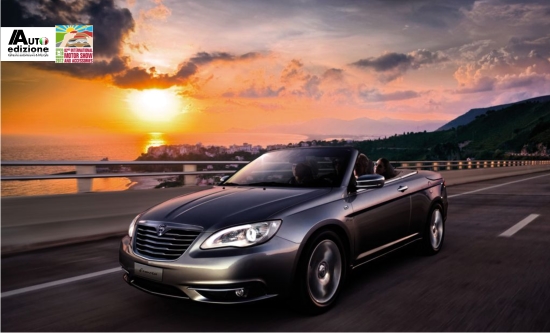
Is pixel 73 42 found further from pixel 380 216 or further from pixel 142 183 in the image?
pixel 380 216

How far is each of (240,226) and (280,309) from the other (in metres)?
0.92

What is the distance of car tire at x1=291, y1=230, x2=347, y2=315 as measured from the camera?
4.22 metres

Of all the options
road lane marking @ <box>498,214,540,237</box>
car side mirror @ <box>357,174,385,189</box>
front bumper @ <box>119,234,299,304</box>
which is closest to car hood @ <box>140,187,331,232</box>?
front bumper @ <box>119,234,299,304</box>

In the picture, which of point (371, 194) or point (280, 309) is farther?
point (371, 194)

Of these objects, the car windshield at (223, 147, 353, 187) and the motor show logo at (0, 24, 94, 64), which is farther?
the motor show logo at (0, 24, 94, 64)

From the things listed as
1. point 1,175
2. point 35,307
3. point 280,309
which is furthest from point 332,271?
point 1,175

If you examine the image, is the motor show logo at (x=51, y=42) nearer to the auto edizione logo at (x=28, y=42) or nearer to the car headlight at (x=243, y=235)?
the auto edizione logo at (x=28, y=42)

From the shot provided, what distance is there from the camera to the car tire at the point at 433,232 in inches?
262

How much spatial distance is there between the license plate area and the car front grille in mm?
94

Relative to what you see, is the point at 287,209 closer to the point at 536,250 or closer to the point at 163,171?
the point at 536,250

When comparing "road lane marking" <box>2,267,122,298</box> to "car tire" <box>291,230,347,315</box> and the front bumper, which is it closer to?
the front bumper

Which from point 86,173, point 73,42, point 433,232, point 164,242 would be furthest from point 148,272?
point 73,42

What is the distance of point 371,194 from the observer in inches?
213

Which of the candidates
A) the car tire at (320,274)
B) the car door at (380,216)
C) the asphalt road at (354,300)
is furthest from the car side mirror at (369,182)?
the asphalt road at (354,300)
